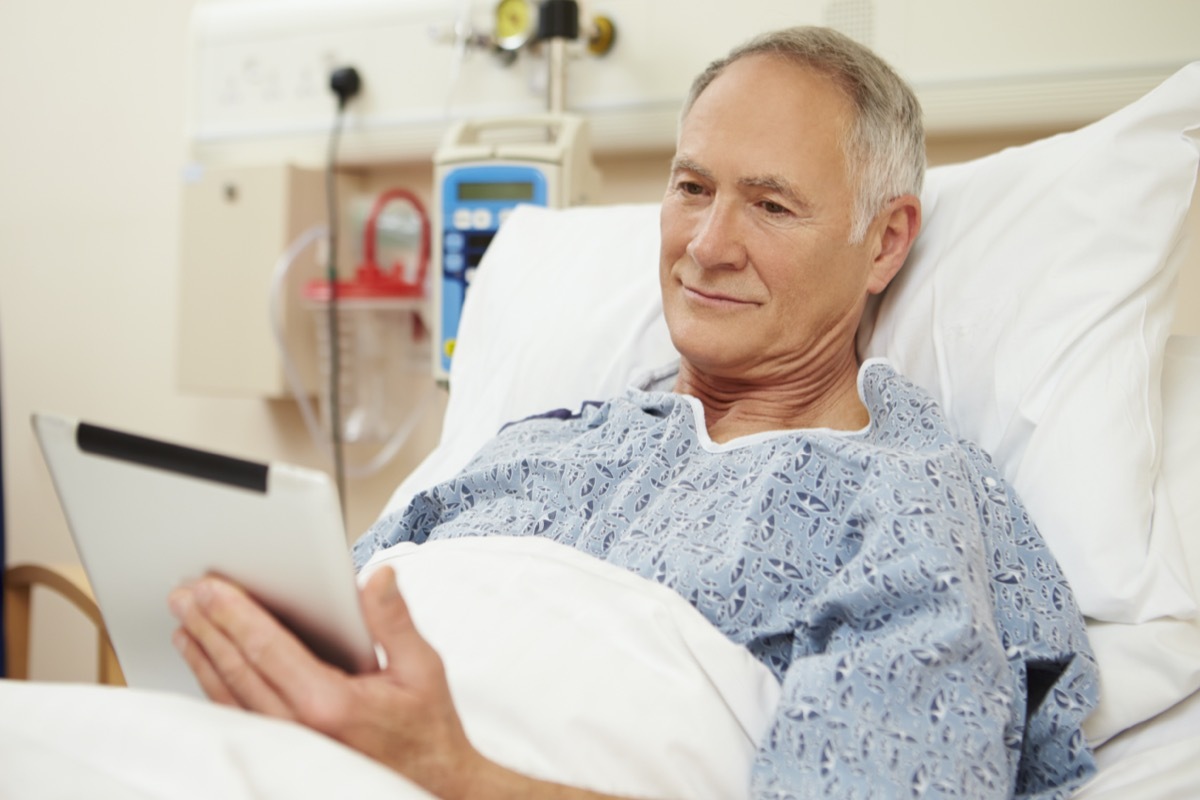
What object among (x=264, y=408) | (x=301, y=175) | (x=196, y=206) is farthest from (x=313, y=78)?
(x=264, y=408)

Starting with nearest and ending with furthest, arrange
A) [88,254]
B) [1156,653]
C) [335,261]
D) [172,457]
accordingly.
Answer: [172,457] → [1156,653] → [335,261] → [88,254]

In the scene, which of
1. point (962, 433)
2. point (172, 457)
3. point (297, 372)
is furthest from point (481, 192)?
point (172, 457)


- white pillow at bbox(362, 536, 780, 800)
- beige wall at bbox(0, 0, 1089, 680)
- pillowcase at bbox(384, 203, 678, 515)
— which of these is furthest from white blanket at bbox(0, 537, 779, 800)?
beige wall at bbox(0, 0, 1089, 680)

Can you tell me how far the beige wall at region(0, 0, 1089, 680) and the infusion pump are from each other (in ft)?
2.59

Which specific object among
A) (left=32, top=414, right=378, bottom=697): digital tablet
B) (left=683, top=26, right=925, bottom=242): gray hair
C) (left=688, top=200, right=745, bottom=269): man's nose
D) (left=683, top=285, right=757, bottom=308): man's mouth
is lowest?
(left=32, top=414, right=378, bottom=697): digital tablet

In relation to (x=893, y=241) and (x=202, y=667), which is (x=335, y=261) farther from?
(x=202, y=667)

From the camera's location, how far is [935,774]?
34.2 inches

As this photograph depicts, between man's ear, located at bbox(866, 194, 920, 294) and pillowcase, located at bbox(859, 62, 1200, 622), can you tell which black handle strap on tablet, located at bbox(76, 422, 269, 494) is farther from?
man's ear, located at bbox(866, 194, 920, 294)

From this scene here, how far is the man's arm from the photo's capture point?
30.3 inches

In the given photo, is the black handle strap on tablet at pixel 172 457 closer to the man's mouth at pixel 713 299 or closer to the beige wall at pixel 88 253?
the man's mouth at pixel 713 299

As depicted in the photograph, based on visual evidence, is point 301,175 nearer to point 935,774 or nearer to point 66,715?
point 66,715

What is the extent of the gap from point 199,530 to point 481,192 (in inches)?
51.9

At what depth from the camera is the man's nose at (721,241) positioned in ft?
4.29

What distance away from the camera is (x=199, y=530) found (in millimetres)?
773
